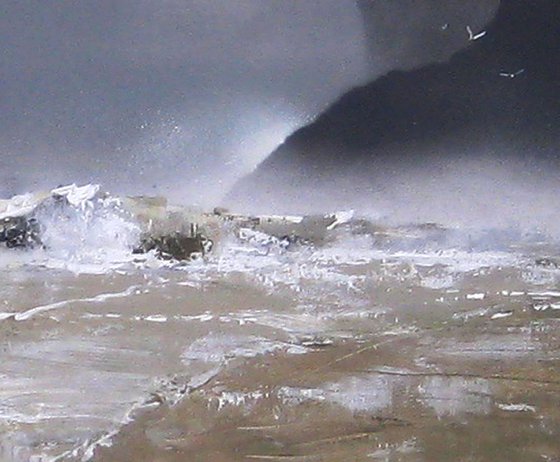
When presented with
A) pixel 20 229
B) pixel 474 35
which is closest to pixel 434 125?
pixel 474 35

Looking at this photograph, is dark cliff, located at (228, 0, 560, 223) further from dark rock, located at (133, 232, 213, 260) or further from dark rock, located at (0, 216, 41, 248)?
dark rock, located at (0, 216, 41, 248)

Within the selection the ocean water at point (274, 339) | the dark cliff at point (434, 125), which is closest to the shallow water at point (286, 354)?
the ocean water at point (274, 339)

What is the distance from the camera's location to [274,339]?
1360mm

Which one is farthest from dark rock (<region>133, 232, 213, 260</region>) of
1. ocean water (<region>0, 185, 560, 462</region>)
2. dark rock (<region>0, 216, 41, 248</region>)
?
dark rock (<region>0, 216, 41, 248</region>)

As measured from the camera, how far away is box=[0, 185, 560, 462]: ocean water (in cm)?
134

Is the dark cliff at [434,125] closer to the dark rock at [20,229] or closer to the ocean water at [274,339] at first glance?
the ocean water at [274,339]

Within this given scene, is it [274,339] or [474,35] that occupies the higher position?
[474,35]

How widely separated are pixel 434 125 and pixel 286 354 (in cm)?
50

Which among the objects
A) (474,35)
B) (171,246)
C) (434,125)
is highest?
(474,35)

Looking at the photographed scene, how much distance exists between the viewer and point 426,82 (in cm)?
140

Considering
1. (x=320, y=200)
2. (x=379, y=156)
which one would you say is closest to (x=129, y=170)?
(x=320, y=200)

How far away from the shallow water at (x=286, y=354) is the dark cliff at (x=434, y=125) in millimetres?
106

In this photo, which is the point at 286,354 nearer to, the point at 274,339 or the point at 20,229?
the point at 274,339

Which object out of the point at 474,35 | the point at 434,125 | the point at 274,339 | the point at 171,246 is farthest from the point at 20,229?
the point at 474,35
